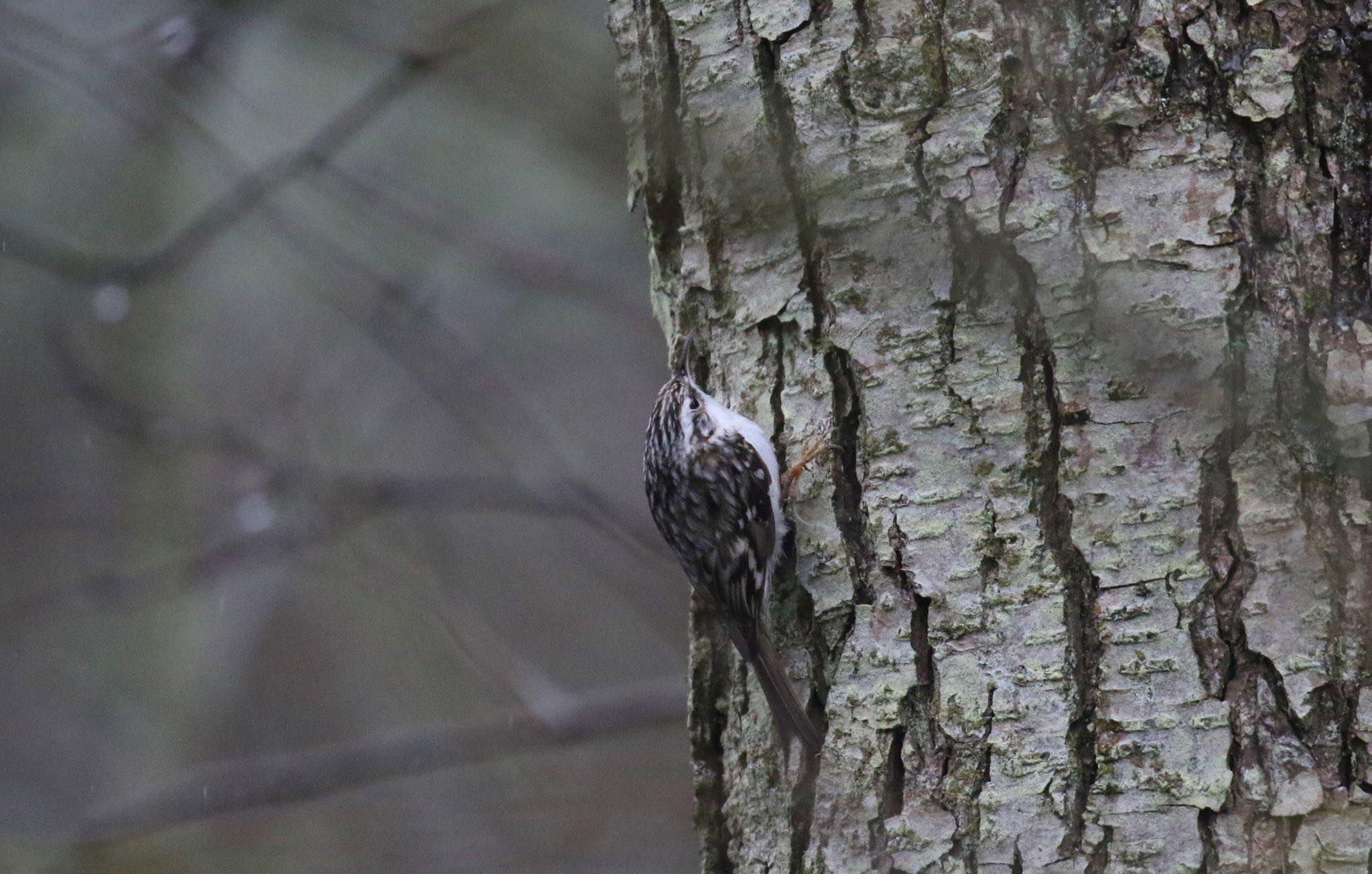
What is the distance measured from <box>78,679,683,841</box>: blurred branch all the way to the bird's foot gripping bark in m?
1.83

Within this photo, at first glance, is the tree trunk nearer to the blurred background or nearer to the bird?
the bird

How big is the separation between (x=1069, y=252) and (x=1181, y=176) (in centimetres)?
17

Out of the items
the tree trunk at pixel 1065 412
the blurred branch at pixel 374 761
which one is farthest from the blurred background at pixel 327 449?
the tree trunk at pixel 1065 412

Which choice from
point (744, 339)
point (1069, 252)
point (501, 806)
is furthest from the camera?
point (501, 806)

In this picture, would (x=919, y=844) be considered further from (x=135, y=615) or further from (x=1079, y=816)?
(x=135, y=615)

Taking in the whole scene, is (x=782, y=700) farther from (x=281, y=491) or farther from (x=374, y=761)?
(x=281, y=491)

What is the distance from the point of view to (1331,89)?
166 centimetres

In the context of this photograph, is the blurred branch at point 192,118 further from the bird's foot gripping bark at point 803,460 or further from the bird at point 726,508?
the bird's foot gripping bark at point 803,460

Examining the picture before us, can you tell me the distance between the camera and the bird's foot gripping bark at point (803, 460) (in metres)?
2.06

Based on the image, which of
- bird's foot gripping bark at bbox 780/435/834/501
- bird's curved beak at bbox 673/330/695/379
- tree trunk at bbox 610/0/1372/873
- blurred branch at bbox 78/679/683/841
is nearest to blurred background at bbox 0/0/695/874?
blurred branch at bbox 78/679/683/841

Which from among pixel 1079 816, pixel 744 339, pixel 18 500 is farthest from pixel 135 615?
pixel 1079 816

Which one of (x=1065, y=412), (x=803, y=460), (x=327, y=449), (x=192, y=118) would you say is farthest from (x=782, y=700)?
(x=327, y=449)

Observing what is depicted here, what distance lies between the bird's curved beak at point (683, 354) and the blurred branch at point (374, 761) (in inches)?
68.9

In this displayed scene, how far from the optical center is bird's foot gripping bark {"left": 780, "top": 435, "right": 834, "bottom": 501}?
2061 millimetres
